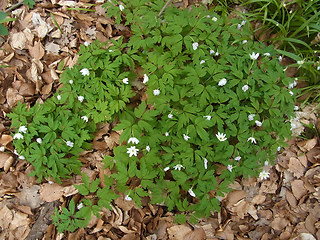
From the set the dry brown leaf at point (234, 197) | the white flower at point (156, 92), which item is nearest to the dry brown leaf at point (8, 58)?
Result: the white flower at point (156, 92)

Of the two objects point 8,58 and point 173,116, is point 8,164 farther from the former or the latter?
point 173,116

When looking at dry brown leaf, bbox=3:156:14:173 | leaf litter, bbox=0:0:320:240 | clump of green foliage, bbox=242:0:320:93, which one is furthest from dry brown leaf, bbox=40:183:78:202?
clump of green foliage, bbox=242:0:320:93

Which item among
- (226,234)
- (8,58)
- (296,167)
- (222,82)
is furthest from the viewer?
(8,58)

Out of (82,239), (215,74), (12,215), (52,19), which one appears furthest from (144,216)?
(52,19)

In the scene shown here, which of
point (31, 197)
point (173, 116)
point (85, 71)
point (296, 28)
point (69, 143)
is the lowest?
point (31, 197)

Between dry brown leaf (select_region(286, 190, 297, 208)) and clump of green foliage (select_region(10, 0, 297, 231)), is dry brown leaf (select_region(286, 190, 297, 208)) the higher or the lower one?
the lower one

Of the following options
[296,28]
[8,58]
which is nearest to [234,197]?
[296,28]

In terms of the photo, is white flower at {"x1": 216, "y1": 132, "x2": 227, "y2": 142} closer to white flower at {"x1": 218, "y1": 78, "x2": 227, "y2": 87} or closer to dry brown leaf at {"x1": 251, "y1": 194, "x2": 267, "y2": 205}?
white flower at {"x1": 218, "y1": 78, "x2": 227, "y2": 87}

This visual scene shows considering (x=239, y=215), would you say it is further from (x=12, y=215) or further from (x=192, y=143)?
(x=12, y=215)
